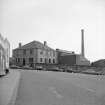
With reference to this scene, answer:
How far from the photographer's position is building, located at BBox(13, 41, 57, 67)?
70938mm

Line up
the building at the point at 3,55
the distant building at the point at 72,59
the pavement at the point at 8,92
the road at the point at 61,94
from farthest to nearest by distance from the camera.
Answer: the distant building at the point at 72,59 → the building at the point at 3,55 → the pavement at the point at 8,92 → the road at the point at 61,94

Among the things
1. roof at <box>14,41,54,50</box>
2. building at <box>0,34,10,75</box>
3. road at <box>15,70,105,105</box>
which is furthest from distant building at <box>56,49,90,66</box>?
road at <box>15,70,105,105</box>

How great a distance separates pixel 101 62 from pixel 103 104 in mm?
48719

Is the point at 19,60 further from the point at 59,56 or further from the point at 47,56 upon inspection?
the point at 59,56

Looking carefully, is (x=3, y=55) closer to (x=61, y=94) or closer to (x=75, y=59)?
(x=61, y=94)

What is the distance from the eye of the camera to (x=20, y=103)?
7.23 metres

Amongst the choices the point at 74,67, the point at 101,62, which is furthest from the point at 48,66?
the point at 101,62

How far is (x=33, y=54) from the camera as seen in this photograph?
233 feet

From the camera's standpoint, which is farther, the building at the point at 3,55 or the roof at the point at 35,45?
the roof at the point at 35,45

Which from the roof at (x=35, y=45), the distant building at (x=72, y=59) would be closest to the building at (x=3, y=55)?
the roof at (x=35, y=45)

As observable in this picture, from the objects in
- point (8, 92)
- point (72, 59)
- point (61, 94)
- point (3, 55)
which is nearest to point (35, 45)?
point (72, 59)

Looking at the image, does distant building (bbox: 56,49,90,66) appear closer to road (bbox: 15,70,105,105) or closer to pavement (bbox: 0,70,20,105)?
pavement (bbox: 0,70,20,105)

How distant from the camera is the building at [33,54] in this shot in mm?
70938

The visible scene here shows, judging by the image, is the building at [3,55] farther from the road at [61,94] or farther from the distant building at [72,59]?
the distant building at [72,59]
